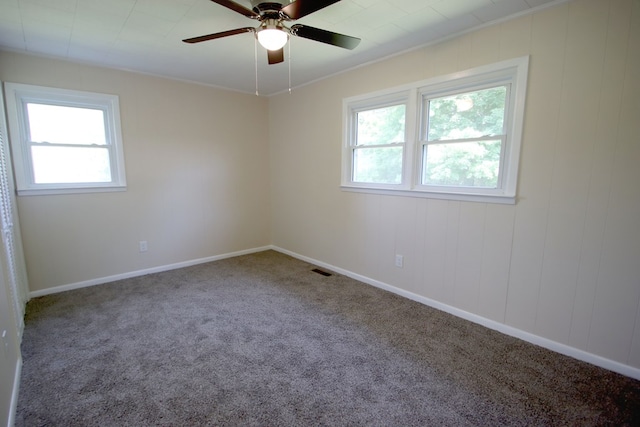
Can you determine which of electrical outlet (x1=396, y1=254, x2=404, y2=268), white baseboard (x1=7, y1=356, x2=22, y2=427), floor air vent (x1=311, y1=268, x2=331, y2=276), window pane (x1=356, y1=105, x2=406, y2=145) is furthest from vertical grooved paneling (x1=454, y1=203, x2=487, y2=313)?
white baseboard (x1=7, y1=356, x2=22, y2=427)

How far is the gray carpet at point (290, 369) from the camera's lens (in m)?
1.62

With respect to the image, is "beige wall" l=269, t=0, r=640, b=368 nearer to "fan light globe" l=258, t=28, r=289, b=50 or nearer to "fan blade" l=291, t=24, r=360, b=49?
"fan blade" l=291, t=24, r=360, b=49

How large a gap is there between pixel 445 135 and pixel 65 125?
3.87 meters

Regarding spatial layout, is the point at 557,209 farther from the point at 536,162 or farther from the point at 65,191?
the point at 65,191

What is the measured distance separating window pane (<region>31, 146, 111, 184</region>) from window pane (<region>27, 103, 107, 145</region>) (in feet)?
0.31

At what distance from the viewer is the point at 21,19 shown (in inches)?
87.0

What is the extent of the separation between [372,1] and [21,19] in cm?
→ 257

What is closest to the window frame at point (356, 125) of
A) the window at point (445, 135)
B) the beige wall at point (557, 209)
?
the window at point (445, 135)

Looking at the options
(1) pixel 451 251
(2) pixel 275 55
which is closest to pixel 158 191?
(2) pixel 275 55

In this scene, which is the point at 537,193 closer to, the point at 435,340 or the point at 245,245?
the point at 435,340

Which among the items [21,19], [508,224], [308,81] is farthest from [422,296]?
[21,19]

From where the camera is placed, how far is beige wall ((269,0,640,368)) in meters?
1.83

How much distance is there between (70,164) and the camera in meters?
3.22

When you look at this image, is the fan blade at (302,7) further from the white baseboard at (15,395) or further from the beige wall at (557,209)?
the white baseboard at (15,395)
